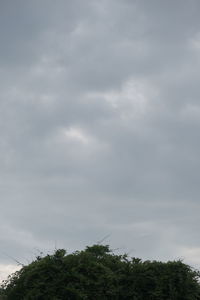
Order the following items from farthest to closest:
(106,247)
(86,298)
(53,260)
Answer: (106,247)
(53,260)
(86,298)

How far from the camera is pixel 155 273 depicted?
66.5 ft

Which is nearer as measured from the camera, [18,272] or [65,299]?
[65,299]

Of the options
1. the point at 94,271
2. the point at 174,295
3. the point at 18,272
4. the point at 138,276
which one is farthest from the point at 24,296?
the point at 174,295

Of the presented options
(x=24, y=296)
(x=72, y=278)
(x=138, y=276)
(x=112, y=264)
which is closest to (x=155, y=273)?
(x=138, y=276)

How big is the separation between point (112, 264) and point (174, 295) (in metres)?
3.13

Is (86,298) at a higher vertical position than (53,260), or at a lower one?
lower

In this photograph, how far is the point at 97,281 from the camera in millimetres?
19953

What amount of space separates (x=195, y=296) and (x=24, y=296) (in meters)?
7.01

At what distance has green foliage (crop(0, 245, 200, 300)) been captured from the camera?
19.6 meters

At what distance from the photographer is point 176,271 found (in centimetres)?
2016

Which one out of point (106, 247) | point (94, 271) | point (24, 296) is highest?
point (106, 247)

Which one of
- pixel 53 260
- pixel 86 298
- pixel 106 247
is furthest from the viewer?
pixel 106 247

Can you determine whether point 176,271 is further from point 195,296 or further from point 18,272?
point 18,272

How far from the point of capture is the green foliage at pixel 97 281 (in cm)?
1962
